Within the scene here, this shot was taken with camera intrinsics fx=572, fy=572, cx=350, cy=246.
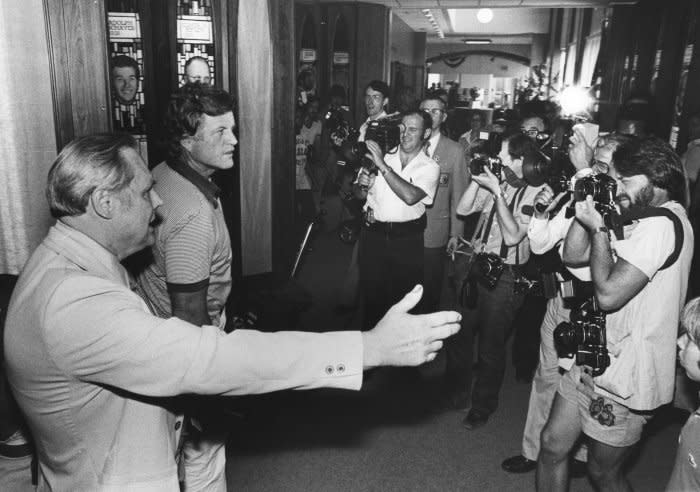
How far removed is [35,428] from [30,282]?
0.33 m

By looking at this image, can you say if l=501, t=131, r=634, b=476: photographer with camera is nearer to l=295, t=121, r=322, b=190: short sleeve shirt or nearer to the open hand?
the open hand

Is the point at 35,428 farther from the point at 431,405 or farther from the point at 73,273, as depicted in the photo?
the point at 431,405

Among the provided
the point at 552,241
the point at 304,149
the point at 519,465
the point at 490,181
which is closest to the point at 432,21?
the point at 304,149

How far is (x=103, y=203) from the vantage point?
1.30m

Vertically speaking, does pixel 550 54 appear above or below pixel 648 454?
above

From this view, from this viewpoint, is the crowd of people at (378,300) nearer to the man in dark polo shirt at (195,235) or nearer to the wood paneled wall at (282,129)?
the man in dark polo shirt at (195,235)

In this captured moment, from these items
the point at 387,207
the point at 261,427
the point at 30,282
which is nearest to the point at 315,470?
the point at 261,427

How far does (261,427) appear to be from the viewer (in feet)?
10.5

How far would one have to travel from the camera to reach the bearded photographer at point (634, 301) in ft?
6.15

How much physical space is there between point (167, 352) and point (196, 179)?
1.13 meters

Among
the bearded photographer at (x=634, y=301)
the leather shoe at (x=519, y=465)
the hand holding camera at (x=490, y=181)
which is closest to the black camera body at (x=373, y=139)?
the hand holding camera at (x=490, y=181)

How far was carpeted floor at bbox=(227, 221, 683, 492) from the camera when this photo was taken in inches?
110

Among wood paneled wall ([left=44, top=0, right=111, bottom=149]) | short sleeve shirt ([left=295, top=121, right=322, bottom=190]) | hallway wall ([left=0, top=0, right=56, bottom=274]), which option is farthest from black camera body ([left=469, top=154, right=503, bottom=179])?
short sleeve shirt ([left=295, top=121, right=322, bottom=190])

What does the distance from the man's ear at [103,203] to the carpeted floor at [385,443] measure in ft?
4.17
